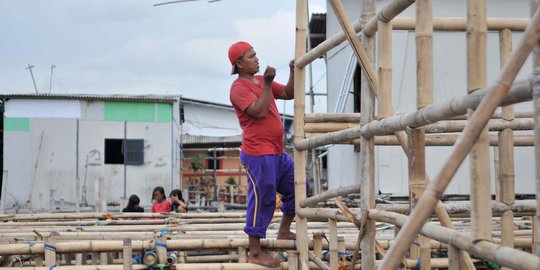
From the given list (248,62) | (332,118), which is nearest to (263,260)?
(332,118)

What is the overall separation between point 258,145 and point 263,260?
713 mm

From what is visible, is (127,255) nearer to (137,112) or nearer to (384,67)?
(384,67)

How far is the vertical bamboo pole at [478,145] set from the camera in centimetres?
241

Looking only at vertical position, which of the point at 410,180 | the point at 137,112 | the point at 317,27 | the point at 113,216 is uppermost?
the point at 317,27

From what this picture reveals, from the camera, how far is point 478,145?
241 centimetres

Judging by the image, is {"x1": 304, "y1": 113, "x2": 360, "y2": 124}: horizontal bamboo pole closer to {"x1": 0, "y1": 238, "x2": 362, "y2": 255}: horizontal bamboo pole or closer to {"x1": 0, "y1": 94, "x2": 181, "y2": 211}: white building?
{"x1": 0, "y1": 238, "x2": 362, "y2": 255}: horizontal bamboo pole

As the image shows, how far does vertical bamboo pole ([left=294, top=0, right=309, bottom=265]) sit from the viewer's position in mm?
4867

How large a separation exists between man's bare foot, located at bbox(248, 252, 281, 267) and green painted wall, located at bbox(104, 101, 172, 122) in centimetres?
1719

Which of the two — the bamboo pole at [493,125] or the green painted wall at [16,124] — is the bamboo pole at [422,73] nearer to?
the bamboo pole at [493,125]

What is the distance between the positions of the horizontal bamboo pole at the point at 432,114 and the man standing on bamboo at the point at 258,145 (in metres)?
0.86

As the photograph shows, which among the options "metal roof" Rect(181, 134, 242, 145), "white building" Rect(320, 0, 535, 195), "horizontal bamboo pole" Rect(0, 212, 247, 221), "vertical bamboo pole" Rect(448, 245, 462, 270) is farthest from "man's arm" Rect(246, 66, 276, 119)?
"metal roof" Rect(181, 134, 242, 145)

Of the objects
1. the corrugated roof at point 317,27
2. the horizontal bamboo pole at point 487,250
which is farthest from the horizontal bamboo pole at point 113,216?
the corrugated roof at point 317,27

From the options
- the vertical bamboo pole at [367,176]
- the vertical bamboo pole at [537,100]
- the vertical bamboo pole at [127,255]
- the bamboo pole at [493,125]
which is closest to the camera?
the vertical bamboo pole at [537,100]

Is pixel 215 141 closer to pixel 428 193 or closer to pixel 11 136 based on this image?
pixel 11 136
